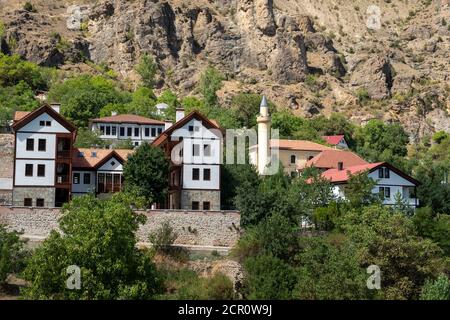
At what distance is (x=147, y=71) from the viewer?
389 feet

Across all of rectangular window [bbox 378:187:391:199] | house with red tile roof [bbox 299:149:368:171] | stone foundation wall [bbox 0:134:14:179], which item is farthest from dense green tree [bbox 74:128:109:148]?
rectangular window [bbox 378:187:391:199]

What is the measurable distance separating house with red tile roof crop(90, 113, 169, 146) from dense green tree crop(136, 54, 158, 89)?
3814cm

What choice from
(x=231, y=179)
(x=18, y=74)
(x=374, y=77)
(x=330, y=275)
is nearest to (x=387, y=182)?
(x=231, y=179)

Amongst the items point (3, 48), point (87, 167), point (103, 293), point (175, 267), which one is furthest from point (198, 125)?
point (3, 48)

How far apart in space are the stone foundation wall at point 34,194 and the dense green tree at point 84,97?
96.3 feet

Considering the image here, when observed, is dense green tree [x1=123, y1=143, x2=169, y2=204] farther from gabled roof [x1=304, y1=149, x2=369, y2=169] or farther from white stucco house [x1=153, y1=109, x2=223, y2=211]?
gabled roof [x1=304, y1=149, x2=369, y2=169]

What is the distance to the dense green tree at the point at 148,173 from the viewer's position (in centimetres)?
5719

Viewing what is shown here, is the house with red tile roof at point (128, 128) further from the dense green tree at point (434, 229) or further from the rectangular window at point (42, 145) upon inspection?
the dense green tree at point (434, 229)

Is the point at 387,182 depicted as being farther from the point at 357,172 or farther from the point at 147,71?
the point at 147,71

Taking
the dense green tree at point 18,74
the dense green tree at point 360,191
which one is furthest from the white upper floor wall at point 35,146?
the dense green tree at point 18,74

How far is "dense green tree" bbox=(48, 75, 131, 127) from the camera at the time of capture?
88.2 meters

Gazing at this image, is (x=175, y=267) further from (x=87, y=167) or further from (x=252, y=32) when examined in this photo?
(x=252, y=32)

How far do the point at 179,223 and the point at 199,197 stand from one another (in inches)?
253
